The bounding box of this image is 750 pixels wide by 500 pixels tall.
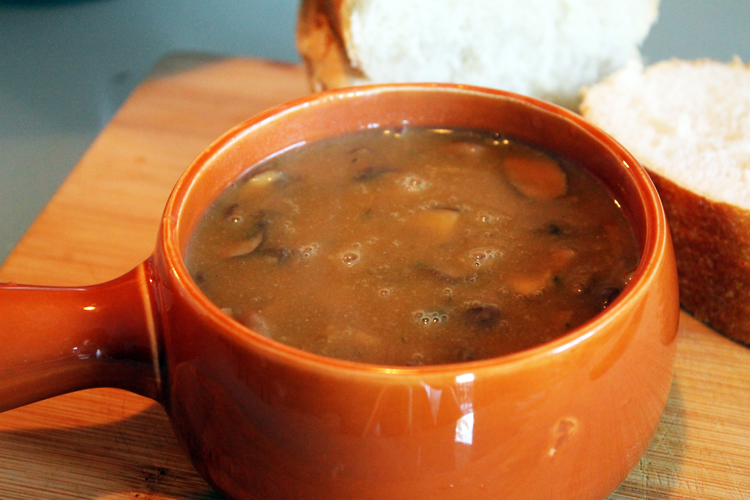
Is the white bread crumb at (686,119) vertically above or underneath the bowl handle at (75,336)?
above

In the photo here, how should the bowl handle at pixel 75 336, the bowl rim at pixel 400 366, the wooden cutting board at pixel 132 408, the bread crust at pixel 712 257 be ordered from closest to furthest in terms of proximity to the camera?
the bowl rim at pixel 400 366
the bowl handle at pixel 75 336
the wooden cutting board at pixel 132 408
the bread crust at pixel 712 257

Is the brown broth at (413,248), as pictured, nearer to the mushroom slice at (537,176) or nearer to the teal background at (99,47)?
the mushroom slice at (537,176)

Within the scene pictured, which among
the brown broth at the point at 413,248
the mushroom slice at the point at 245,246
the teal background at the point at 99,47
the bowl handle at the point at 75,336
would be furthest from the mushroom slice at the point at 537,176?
the teal background at the point at 99,47

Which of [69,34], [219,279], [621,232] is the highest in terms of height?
[621,232]

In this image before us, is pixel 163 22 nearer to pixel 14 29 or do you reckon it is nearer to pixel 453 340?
pixel 14 29

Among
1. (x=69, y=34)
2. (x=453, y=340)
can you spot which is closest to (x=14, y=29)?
(x=69, y=34)

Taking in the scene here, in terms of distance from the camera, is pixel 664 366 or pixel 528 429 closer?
pixel 528 429

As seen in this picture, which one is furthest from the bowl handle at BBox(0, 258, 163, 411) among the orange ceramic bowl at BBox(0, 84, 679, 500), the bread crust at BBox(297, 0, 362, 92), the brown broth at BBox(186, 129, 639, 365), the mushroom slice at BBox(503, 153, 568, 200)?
the bread crust at BBox(297, 0, 362, 92)
